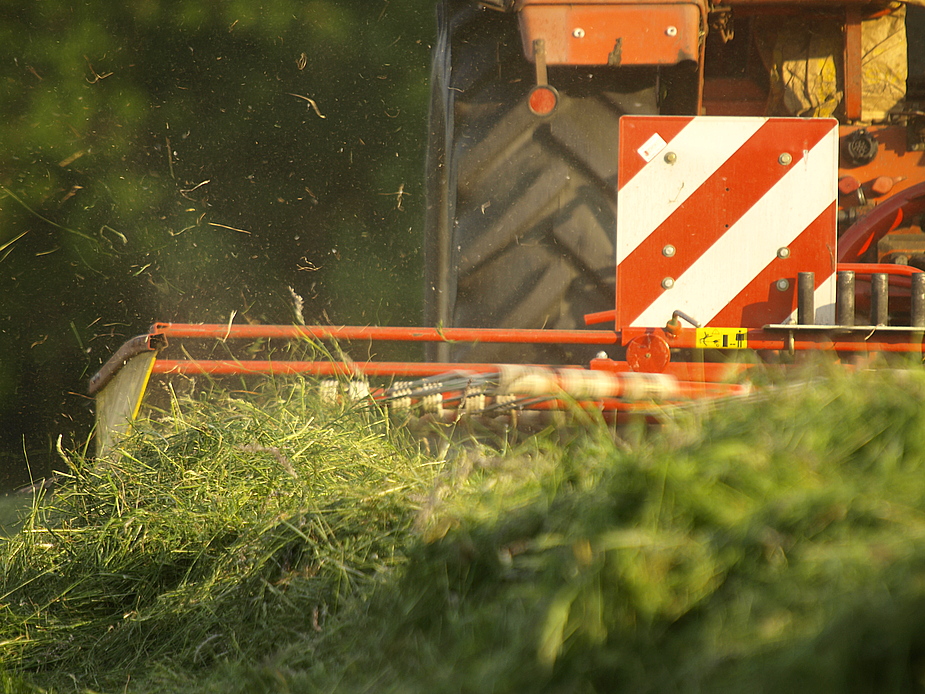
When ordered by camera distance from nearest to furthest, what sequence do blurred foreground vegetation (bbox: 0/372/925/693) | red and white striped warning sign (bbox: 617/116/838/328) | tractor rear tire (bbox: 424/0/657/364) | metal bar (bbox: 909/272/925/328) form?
blurred foreground vegetation (bbox: 0/372/925/693) → metal bar (bbox: 909/272/925/328) → red and white striped warning sign (bbox: 617/116/838/328) → tractor rear tire (bbox: 424/0/657/364)

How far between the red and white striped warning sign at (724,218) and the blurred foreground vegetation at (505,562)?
0.94 m

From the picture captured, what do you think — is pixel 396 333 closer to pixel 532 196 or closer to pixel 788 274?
pixel 532 196

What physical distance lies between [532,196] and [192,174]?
3.80 m

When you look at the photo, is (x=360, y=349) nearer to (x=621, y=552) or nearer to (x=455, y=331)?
(x=455, y=331)

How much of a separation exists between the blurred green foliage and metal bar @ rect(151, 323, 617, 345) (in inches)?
89.4

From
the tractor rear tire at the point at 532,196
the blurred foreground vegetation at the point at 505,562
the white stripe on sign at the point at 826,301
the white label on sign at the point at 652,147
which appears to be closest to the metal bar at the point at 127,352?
the blurred foreground vegetation at the point at 505,562

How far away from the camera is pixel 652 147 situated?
6.95 feet

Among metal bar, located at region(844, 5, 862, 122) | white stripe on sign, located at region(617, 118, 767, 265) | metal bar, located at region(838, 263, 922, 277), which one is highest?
metal bar, located at region(844, 5, 862, 122)

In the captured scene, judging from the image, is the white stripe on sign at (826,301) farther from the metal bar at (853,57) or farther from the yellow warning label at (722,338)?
the metal bar at (853,57)

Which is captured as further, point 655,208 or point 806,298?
point 655,208

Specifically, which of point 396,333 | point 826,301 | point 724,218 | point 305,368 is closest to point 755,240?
point 724,218

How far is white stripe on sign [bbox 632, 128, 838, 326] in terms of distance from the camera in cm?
209

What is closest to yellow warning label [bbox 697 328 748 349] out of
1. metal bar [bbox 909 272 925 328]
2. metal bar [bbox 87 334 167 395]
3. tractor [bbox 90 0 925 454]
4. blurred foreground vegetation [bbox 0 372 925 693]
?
tractor [bbox 90 0 925 454]

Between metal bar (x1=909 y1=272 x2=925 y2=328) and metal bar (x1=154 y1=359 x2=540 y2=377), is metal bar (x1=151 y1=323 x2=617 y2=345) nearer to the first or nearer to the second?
metal bar (x1=154 y1=359 x2=540 y2=377)
